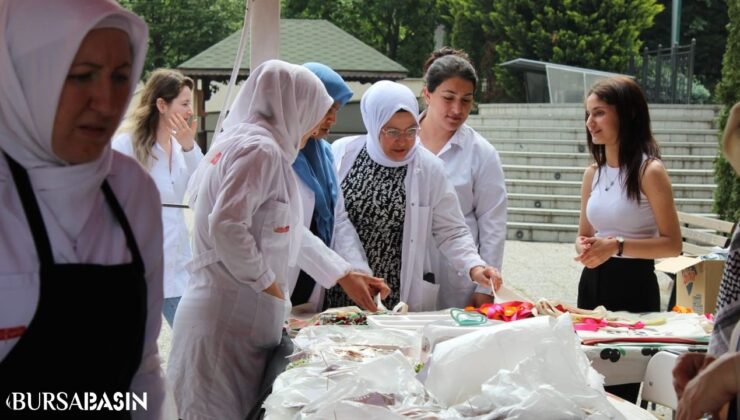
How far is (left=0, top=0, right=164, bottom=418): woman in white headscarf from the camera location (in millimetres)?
1565

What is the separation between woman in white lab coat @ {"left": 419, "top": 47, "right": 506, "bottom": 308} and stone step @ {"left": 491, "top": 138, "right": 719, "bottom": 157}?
10.5 m

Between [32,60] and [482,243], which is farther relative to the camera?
[482,243]

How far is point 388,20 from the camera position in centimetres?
3206

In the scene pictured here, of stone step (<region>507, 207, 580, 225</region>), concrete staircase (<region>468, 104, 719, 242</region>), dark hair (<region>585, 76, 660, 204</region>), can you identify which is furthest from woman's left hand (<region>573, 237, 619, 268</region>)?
stone step (<region>507, 207, 580, 225</region>)

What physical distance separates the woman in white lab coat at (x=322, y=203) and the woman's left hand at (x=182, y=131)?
1296 millimetres

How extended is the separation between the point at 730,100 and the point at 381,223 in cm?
724

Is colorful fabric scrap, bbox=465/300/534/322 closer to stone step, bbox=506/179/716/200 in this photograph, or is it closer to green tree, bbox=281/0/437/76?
stone step, bbox=506/179/716/200

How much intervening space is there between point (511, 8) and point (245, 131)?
2137cm

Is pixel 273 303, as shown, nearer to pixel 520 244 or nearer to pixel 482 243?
pixel 482 243

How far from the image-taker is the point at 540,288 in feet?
29.7

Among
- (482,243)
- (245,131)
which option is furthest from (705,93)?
(245,131)

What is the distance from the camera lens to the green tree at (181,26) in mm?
24922

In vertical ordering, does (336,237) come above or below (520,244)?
above

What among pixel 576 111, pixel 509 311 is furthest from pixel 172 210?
pixel 576 111
